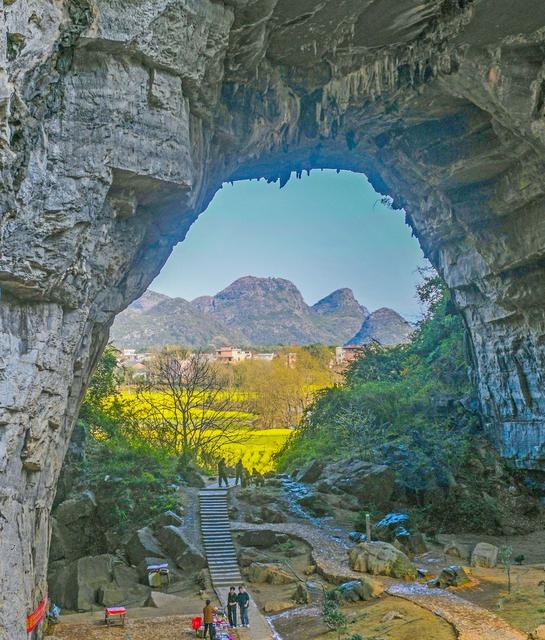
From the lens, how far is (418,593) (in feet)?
53.6

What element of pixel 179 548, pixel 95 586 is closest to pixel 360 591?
pixel 179 548

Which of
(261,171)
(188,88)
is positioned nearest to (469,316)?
(261,171)

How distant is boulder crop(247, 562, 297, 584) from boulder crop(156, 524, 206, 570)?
69.9 inches

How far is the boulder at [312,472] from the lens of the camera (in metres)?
29.1

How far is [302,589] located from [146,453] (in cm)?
1388

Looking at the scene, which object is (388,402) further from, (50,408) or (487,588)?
(50,408)

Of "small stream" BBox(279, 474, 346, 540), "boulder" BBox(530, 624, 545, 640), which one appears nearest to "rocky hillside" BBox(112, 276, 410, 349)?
"small stream" BBox(279, 474, 346, 540)

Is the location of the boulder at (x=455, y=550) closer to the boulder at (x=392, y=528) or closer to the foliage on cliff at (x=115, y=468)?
the boulder at (x=392, y=528)

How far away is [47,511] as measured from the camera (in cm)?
1581

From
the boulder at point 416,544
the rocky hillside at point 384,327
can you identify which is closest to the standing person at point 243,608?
the boulder at point 416,544

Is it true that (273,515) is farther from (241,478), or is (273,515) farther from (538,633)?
(538,633)

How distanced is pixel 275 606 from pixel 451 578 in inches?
194

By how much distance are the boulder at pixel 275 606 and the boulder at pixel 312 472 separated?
1248 centimetres

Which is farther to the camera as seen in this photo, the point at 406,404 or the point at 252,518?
the point at 406,404
